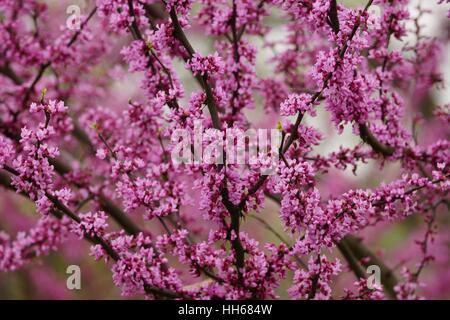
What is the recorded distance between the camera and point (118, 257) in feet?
14.0

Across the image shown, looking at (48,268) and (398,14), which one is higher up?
(48,268)

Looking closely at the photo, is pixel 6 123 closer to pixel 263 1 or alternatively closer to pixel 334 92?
pixel 263 1

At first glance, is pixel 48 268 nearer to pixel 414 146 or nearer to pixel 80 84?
pixel 80 84

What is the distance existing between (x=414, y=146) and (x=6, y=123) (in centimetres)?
404

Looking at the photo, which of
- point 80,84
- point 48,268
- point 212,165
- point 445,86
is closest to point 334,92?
point 212,165

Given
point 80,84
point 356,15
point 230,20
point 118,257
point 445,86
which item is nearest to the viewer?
point 356,15

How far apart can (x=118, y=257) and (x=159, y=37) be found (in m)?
1.63

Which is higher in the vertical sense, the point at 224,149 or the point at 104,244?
the point at 224,149

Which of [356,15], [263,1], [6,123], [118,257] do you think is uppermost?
[263,1]

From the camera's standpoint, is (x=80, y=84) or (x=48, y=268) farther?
(x=48, y=268)

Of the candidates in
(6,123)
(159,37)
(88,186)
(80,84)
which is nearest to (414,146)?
(159,37)

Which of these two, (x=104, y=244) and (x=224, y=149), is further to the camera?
(x=104, y=244)

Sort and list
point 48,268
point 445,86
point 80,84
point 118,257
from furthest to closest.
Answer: point 48,268
point 80,84
point 445,86
point 118,257

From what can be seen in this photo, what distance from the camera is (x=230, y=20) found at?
521 cm
